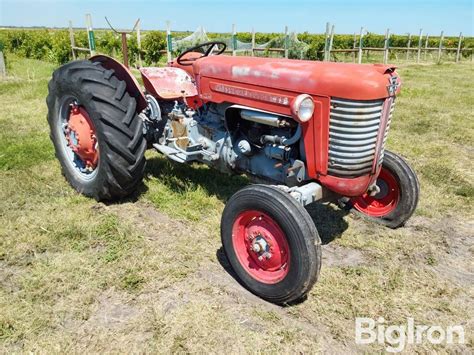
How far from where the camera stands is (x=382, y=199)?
146 inches

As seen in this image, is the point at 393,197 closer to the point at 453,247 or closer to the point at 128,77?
the point at 453,247

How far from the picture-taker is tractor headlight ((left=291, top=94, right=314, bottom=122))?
8.66 feet

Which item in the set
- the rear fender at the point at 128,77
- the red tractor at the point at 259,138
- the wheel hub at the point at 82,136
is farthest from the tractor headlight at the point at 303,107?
the wheel hub at the point at 82,136

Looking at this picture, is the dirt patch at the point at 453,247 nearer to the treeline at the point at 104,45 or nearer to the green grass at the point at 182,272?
the green grass at the point at 182,272

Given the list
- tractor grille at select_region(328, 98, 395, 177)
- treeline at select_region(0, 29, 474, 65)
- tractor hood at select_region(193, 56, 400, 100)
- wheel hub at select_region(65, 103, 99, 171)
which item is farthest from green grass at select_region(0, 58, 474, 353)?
treeline at select_region(0, 29, 474, 65)

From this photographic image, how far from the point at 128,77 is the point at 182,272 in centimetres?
196

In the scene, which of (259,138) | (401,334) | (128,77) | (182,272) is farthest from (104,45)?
(401,334)

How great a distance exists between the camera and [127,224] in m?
3.57

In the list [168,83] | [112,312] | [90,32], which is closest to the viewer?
[112,312]

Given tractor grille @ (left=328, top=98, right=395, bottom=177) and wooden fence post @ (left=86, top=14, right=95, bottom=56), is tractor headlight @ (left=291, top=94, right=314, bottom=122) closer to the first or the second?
tractor grille @ (left=328, top=98, right=395, bottom=177)

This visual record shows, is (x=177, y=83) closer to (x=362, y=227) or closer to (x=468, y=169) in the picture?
(x=362, y=227)

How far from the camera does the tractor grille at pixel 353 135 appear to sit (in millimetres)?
2611

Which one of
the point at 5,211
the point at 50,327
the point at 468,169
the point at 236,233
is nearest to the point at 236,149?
the point at 236,233

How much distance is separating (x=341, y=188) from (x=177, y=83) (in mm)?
1998
